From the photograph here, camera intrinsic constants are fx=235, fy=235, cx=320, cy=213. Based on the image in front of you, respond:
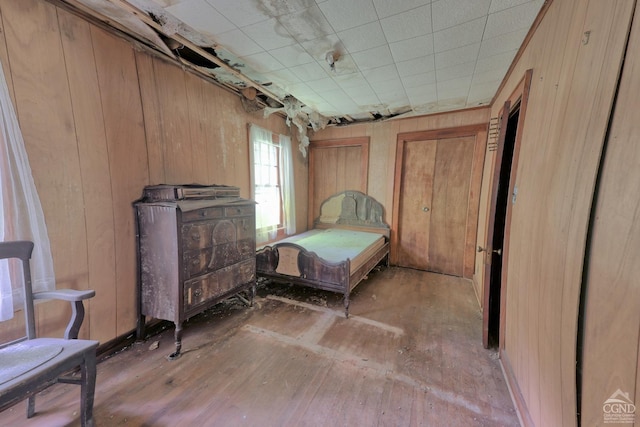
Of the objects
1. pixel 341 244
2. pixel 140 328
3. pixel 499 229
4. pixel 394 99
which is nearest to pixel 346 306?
pixel 341 244

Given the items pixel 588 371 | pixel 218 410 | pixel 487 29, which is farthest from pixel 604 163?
pixel 218 410

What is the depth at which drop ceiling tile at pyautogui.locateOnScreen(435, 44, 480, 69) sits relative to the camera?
6.20 ft

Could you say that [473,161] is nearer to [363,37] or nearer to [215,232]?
[363,37]

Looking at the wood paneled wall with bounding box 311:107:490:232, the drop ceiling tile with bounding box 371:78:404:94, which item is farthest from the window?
the drop ceiling tile with bounding box 371:78:404:94

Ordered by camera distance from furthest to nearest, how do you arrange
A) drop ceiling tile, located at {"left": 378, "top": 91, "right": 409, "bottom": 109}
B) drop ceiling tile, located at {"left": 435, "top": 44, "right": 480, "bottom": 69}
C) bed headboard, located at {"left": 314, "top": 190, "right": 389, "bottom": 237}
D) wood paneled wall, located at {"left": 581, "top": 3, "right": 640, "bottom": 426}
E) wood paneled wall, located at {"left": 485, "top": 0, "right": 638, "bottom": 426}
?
1. bed headboard, located at {"left": 314, "top": 190, "right": 389, "bottom": 237}
2. drop ceiling tile, located at {"left": 378, "top": 91, "right": 409, "bottom": 109}
3. drop ceiling tile, located at {"left": 435, "top": 44, "right": 480, "bottom": 69}
4. wood paneled wall, located at {"left": 485, "top": 0, "right": 638, "bottom": 426}
5. wood paneled wall, located at {"left": 581, "top": 3, "right": 640, "bottom": 426}

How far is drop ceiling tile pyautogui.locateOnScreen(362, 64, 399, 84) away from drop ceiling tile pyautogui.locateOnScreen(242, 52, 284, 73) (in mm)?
863

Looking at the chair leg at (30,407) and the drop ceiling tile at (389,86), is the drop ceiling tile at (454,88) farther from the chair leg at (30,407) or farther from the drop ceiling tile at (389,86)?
the chair leg at (30,407)

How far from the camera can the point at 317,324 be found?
7.45ft

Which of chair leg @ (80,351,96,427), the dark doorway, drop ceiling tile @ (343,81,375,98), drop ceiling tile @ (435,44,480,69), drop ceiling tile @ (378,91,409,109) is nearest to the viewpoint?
chair leg @ (80,351,96,427)

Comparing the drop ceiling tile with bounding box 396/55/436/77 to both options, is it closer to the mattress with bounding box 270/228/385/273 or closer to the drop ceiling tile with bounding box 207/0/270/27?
the drop ceiling tile with bounding box 207/0/270/27

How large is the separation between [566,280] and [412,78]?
7.44 ft

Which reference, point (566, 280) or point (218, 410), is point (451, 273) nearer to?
point (566, 280)

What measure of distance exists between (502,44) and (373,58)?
975 millimetres

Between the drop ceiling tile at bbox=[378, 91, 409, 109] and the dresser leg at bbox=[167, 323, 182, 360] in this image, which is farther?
the drop ceiling tile at bbox=[378, 91, 409, 109]
